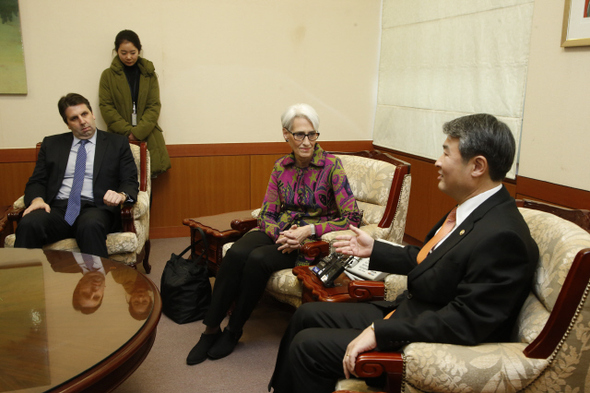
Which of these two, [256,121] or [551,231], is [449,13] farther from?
[551,231]

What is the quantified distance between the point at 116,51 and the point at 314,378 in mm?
3581

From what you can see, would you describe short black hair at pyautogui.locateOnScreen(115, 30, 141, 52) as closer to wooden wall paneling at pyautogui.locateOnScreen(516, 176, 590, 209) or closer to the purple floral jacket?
the purple floral jacket

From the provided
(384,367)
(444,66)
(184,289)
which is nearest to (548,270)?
(384,367)

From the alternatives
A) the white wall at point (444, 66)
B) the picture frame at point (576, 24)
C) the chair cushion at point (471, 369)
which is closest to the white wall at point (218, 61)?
the white wall at point (444, 66)

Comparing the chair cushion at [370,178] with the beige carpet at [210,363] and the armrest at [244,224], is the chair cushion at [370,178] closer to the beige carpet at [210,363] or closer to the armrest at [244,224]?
the armrest at [244,224]

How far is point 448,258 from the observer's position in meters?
1.55

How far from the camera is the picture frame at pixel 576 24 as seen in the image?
8.52ft

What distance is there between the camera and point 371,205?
3.17m

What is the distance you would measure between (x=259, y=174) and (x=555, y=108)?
9.49ft

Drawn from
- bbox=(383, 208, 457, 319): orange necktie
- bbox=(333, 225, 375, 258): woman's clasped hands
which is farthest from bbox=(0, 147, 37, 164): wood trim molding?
bbox=(383, 208, 457, 319): orange necktie

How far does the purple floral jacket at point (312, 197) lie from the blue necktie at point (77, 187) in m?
1.29

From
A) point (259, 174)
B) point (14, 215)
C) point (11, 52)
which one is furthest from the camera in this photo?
point (259, 174)

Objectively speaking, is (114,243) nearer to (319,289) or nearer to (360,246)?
(319,289)

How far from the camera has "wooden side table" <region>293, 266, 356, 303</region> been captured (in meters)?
2.14
